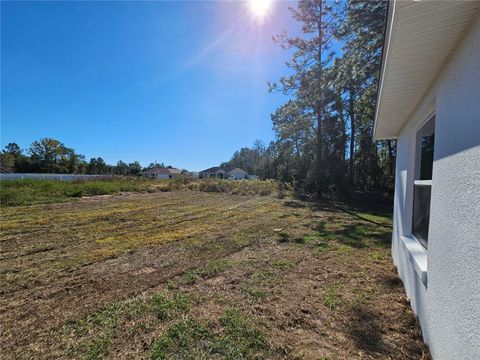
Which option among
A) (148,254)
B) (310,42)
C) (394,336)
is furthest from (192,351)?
(310,42)

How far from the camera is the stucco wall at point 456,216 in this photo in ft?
3.81

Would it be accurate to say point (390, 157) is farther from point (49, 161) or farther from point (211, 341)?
point (49, 161)

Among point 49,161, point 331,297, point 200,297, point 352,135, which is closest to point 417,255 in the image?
point 331,297

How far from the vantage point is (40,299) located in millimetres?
2730

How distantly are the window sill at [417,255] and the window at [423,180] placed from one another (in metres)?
0.06

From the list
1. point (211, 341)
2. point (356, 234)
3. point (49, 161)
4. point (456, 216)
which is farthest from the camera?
point (49, 161)

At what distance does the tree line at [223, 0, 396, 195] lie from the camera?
46.1ft

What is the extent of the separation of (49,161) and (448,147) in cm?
4950

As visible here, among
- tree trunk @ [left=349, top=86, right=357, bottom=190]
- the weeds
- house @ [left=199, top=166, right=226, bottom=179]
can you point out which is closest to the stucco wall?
the weeds

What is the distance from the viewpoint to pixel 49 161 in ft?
128

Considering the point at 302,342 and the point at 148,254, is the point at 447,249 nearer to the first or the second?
the point at 302,342

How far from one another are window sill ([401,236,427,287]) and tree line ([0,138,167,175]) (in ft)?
143

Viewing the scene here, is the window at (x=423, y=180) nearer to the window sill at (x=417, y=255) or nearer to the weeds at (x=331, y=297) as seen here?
the window sill at (x=417, y=255)

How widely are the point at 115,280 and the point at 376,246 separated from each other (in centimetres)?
494
